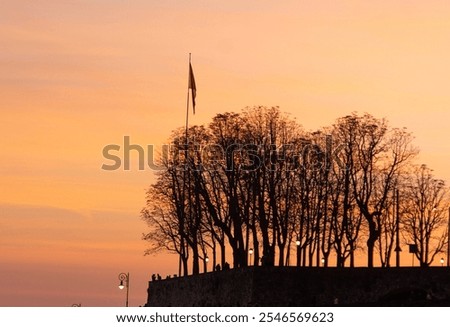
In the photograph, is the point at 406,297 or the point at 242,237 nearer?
the point at 406,297

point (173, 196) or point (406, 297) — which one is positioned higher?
point (173, 196)

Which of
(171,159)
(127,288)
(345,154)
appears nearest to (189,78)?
(171,159)

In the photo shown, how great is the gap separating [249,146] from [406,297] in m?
18.6

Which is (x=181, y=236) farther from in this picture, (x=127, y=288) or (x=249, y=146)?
(x=127, y=288)

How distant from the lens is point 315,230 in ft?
344

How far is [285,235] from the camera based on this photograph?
101750 mm

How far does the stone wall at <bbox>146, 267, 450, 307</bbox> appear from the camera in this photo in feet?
307

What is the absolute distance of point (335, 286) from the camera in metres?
97.1

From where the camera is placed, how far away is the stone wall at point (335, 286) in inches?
3688
